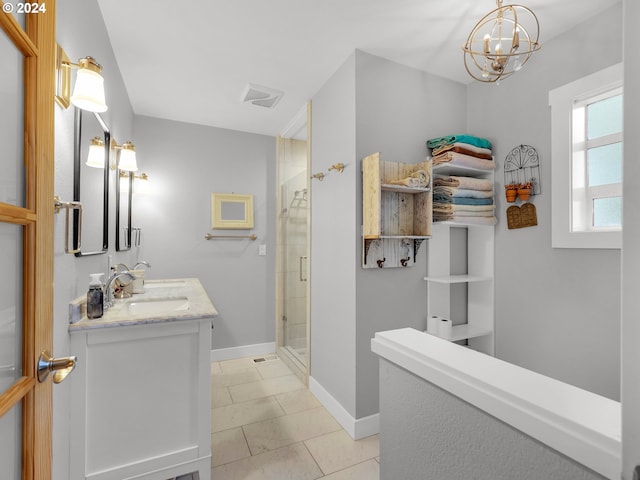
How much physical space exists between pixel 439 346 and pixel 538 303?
1632 millimetres

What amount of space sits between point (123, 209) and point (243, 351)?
6.29 ft

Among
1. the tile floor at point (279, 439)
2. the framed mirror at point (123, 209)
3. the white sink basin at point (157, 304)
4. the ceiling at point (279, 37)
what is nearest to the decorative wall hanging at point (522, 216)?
the ceiling at point (279, 37)

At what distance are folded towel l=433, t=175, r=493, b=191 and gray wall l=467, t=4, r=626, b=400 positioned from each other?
122 millimetres

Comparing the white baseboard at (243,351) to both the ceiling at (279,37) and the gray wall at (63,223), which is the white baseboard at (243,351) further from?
the ceiling at (279,37)

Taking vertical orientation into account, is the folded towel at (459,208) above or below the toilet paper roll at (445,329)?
above

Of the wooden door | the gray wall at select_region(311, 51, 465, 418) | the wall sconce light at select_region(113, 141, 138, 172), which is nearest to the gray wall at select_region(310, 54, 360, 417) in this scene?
the gray wall at select_region(311, 51, 465, 418)

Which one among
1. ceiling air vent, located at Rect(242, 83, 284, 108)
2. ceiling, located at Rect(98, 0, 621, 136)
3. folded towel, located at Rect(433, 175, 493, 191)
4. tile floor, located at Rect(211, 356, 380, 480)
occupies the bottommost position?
tile floor, located at Rect(211, 356, 380, 480)

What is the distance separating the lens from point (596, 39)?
5.68ft

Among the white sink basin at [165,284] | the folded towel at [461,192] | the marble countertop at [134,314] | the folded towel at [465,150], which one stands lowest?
the white sink basin at [165,284]

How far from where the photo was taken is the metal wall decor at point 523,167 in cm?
203

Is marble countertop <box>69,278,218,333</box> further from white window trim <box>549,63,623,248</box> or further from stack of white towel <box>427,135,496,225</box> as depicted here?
white window trim <box>549,63,623,248</box>

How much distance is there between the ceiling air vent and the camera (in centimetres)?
254

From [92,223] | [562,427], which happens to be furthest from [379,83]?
[562,427]

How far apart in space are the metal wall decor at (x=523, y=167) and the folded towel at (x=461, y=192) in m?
0.15
